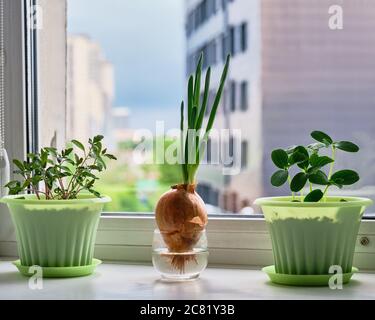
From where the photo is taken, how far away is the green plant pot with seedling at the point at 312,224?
1.36 meters

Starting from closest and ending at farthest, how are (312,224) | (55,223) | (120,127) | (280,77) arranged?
1. (312,224)
2. (55,223)
3. (280,77)
4. (120,127)

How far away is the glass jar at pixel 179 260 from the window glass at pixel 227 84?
0.77ft

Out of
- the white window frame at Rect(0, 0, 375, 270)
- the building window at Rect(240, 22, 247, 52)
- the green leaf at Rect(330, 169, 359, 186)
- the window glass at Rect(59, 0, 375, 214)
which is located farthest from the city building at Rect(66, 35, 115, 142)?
the green leaf at Rect(330, 169, 359, 186)

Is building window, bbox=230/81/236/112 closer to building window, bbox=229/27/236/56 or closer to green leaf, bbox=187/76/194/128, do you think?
building window, bbox=229/27/236/56

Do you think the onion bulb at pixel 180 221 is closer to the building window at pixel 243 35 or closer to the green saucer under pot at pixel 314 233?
the green saucer under pot at pixel 314 233

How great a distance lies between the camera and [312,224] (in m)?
1.36

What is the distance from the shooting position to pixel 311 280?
137 cm

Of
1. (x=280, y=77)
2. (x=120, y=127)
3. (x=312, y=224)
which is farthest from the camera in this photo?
(x=120, y=127)

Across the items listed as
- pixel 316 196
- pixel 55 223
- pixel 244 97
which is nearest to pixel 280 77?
pixel 244 97

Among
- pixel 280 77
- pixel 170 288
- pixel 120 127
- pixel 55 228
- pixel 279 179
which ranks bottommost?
pixel 170 288

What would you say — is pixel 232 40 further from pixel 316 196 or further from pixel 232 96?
pixel 316 196

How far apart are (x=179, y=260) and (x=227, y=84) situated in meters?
0.44

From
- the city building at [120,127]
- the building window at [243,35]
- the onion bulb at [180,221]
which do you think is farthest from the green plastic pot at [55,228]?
the building window at [243,35]
